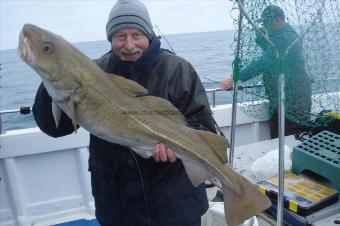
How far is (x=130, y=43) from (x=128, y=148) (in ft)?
2.45

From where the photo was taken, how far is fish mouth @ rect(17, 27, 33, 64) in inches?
77.4

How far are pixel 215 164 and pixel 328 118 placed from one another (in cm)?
292

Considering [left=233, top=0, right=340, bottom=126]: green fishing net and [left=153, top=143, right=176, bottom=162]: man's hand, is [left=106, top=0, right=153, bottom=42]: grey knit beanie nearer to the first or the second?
[left=153, top=143, right=176, bottom=162]: man's hand

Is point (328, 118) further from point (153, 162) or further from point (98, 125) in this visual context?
point (98, 125)

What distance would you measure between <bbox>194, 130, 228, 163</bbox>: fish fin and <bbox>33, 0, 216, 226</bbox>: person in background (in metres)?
0.16

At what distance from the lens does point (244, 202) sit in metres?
2.46

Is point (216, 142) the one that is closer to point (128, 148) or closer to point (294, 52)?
point (128, 148)

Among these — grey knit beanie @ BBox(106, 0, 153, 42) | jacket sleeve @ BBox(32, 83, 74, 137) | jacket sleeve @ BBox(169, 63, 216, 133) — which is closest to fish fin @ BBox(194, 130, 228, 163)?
jacket sleeve @ BBox(169, 63, 216, 133)

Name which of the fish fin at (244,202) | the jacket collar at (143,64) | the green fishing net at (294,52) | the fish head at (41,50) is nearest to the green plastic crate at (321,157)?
the green fishing net at (294,52)

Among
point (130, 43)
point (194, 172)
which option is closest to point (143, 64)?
point (130, 43)

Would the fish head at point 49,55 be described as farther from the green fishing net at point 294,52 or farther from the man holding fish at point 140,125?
the green fishing net at point 294,52

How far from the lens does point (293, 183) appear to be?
355 centimetres

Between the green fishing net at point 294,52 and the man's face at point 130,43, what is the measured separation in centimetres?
105

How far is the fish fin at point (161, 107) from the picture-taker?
2.31m
